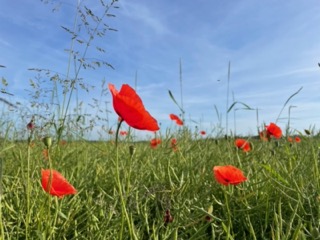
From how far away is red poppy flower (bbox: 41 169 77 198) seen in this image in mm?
1021

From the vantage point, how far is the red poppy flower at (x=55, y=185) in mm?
1021

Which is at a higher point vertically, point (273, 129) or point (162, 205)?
point (273, 129)

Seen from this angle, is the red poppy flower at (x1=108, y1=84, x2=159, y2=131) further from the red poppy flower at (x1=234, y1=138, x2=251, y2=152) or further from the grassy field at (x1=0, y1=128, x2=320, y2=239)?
the red poppy flower at (x1=234, y1=138, x2=251, y2=152)

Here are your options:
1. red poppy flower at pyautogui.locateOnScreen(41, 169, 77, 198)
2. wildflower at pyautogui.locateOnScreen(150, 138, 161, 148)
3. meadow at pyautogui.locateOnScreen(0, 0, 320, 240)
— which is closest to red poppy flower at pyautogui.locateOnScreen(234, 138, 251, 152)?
meadow at pyautogui.locateOnScreen(0, 0, 320, 240)

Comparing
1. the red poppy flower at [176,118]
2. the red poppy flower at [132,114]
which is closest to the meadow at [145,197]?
the red poppy flower at [132,114]

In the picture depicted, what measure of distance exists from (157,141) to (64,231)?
1.60 metres

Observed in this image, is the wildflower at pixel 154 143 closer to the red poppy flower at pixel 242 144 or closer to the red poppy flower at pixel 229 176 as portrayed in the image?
the red poppy flower at pixel 242 144

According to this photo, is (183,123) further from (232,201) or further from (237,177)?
(237,177)

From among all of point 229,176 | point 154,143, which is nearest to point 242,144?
point 154,143

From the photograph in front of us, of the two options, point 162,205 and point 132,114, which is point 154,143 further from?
point 132,114

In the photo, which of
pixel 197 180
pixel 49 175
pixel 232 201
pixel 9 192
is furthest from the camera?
pixel 197 180

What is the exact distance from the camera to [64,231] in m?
1.28

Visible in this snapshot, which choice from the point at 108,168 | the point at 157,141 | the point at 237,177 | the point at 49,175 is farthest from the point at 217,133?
the point at 49,175

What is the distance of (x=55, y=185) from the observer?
1071 millimetres
